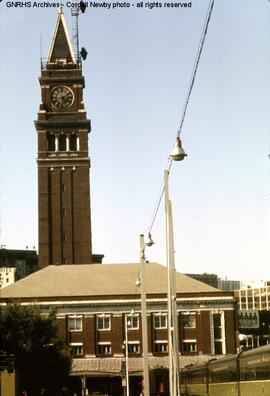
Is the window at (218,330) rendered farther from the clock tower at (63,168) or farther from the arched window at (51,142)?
the arched window at (51,142)

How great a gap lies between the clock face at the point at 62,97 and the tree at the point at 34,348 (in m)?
52.1

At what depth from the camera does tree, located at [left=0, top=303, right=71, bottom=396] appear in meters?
54.0

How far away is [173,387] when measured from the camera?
2959cm

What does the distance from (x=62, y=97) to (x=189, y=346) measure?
1561 inches

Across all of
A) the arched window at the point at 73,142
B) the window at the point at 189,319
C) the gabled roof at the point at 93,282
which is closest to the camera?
the window at the point at 189,319

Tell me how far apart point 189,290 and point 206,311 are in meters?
3.10

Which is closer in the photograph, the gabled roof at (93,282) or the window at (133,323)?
the window at (133,323)

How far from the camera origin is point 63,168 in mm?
105062

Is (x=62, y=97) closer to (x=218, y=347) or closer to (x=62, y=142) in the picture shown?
(x=62, y=142)

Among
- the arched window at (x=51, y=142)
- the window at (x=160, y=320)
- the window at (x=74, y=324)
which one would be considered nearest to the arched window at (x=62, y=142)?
the arched window at (x=51, y=142)

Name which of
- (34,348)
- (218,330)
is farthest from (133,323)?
(34,348)

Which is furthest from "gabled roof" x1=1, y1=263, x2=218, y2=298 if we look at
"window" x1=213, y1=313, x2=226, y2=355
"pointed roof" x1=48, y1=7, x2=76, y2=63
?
"pointed roof" x1=48, y1=7, x2=76, y2=63

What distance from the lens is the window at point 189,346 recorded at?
88062 millimetres

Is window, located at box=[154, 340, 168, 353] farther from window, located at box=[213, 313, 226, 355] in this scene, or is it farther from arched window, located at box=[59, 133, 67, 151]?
arched window, located at box=[59, 133, 67, 151]
